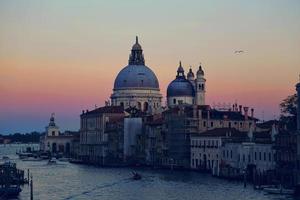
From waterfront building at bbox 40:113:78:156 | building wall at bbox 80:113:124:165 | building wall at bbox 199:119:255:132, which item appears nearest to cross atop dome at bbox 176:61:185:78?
building wall at bbox 80:113:124:165

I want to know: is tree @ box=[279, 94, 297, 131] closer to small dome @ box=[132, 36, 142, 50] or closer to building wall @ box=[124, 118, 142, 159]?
building wall @ box=[124, 118, 142, 159]

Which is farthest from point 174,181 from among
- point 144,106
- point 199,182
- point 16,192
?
point 144,106

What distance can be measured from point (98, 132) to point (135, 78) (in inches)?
281

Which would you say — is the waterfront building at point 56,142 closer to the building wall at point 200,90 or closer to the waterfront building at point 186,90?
the waterfront building at point 186,90

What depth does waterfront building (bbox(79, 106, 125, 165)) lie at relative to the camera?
62.8 metres

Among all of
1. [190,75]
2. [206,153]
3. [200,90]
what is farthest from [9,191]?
[190,75]

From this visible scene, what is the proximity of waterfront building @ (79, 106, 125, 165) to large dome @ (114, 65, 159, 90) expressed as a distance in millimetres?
4006

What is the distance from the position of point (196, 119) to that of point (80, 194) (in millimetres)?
18957

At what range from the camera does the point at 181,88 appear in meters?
64.7

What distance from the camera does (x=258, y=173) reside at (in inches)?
1406

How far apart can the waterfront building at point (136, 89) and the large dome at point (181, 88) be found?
395cm

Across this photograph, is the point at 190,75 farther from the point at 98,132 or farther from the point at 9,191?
the point at 9,191

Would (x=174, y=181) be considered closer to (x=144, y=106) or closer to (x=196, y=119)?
(x=196, y=119)

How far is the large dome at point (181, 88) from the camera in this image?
6462cm
